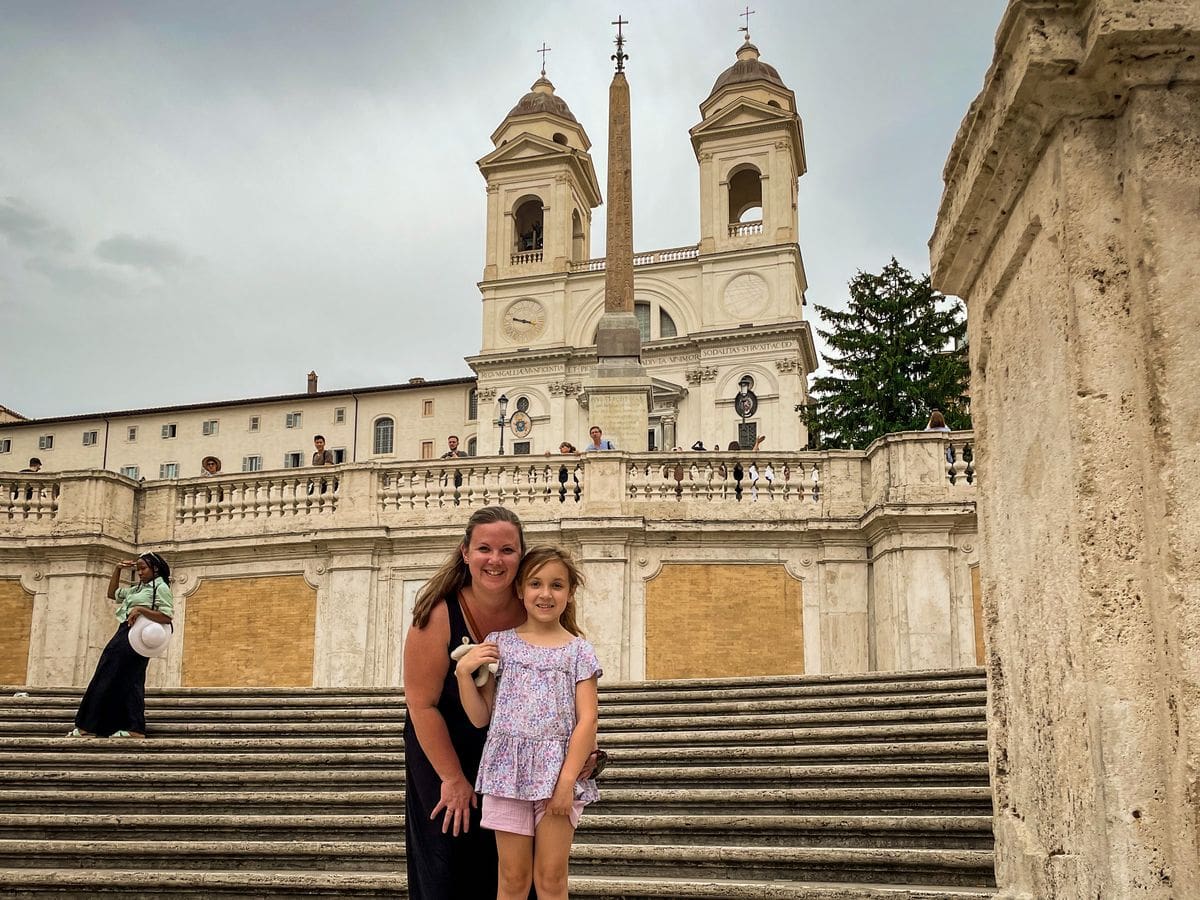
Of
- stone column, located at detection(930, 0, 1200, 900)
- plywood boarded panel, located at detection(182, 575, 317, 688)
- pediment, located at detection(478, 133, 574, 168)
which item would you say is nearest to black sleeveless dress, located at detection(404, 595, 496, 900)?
stone column, located at detection(930, 0, 1200, 900)

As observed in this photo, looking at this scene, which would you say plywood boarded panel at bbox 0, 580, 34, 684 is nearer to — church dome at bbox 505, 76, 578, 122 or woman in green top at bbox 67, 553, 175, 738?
woman in green top at bbox 67, 553, 175, 738

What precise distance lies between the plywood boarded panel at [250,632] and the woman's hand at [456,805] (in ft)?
48.5

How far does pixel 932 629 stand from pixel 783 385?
4510cm

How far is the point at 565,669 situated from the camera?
4266 mm

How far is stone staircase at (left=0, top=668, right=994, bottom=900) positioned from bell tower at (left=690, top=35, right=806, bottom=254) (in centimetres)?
5490

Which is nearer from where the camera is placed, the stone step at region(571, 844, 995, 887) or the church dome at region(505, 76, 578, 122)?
the stone step at region(571, 844, 995, 887)

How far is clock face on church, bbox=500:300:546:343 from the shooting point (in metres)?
66.8

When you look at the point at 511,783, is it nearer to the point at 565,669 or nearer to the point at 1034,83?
the point at 565,669

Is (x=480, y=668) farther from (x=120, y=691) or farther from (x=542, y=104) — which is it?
(x=542, y=104)

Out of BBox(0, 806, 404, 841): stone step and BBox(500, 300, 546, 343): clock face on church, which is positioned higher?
BBox(500, 300, 546, 343): clock face on church

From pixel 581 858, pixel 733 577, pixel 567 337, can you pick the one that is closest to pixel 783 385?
pixel 567 337

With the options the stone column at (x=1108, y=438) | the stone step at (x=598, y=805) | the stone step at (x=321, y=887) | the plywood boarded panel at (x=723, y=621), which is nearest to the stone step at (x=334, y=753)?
the stone step at (x=598, y=805)

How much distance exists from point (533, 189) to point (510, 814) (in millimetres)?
66930

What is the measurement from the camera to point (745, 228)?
217ft
